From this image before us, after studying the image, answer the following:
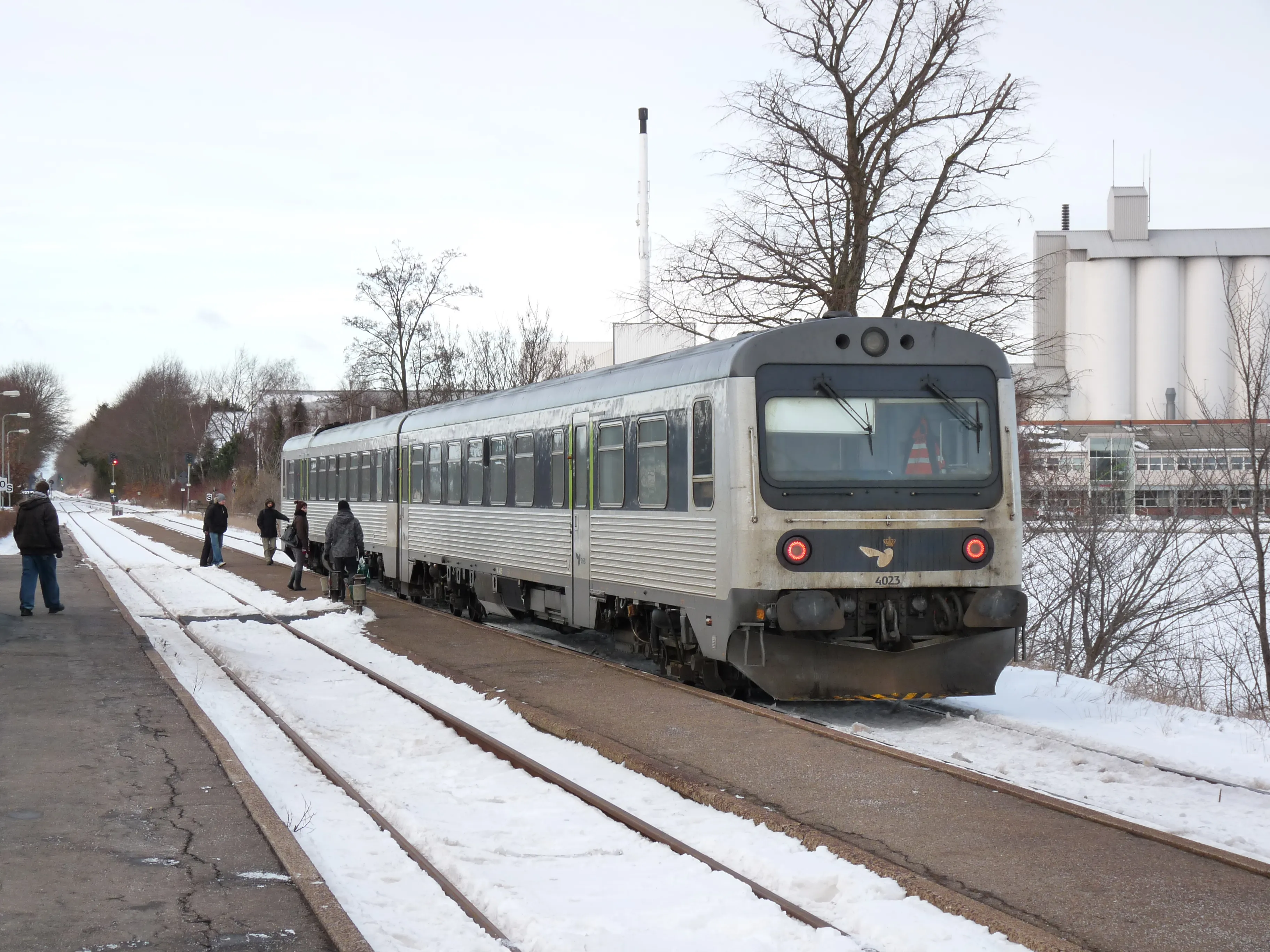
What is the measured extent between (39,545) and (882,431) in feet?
38.6

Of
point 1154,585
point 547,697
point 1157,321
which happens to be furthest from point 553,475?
point 1157,321

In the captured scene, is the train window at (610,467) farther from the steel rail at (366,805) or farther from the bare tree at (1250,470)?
the bare tree at (1250,470)

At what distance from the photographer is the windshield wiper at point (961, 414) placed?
10.9 m

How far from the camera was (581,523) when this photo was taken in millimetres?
13930

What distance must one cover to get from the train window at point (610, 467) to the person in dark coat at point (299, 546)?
34.9 feet

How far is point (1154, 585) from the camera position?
20.2 meters

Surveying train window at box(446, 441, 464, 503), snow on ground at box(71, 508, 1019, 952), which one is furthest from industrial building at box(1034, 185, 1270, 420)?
snow on ground at box(71, 508, 1019, 952)

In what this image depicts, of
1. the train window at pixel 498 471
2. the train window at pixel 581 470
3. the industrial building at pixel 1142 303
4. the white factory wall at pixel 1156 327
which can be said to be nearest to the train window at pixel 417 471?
the train window at pixel 498 471

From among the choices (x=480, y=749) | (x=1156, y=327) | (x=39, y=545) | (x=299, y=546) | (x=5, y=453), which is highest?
(x=1156, y=327)

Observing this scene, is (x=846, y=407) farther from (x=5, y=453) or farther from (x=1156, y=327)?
(x=1156, y=327)

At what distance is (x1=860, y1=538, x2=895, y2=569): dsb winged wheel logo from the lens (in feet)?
34.4

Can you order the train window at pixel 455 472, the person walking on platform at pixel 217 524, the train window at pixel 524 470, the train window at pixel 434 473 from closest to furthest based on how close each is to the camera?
the train window at pixel 524 470 < the train window at pixel 455 472 < the train window at pixel 434 473 < the person walking on platform at pixel 217 524

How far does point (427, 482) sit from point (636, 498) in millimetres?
8337

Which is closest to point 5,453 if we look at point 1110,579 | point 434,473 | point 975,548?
point 434,473
